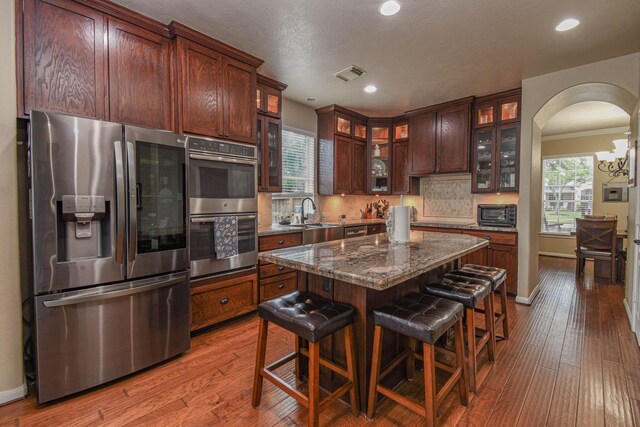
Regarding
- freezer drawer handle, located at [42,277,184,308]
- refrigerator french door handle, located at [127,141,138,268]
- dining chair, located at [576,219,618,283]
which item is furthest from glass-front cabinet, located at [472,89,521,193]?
refrigerator french door handle, located at [127,141,138,268]

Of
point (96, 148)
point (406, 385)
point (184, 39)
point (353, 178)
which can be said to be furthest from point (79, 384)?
point (353, 178)

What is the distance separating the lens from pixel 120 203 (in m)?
2.04

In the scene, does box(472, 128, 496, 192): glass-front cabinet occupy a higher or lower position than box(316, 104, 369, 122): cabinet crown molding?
lower

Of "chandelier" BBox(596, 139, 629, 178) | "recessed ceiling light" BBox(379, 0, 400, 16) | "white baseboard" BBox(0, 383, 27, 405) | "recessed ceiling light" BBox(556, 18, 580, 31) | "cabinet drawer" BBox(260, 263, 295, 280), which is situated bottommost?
"white baseboard" BBox(0, 383, 27, 405)

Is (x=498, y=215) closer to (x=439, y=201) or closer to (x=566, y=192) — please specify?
(x=439, y=201)

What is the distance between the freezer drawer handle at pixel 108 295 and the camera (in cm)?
184

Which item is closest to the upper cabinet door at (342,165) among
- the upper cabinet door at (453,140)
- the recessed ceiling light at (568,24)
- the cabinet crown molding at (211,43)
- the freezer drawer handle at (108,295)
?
the upper cabinet door at (453,140)

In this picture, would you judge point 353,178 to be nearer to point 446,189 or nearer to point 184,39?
point 446,189

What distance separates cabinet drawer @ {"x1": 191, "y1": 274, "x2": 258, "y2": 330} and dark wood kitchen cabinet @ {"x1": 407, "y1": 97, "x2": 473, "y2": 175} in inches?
129

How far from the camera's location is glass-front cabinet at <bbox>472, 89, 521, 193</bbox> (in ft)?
13.3

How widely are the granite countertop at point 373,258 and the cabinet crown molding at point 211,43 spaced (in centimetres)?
203

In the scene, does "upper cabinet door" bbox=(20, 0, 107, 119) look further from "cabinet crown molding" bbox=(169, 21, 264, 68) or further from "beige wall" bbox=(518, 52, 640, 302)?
"beige wall" bbox=(518, 52, 640, 302)

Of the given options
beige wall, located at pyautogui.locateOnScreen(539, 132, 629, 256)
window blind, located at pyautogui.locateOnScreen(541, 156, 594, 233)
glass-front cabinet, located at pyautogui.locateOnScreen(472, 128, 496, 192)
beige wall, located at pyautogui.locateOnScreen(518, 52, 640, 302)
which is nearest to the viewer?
beige wall, located at pyautogui.locateOnScreen(518, 52, 640, 302)

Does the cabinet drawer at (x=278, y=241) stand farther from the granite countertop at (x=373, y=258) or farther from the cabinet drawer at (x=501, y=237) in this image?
the cabinet drawer at (x=501, y=237)
